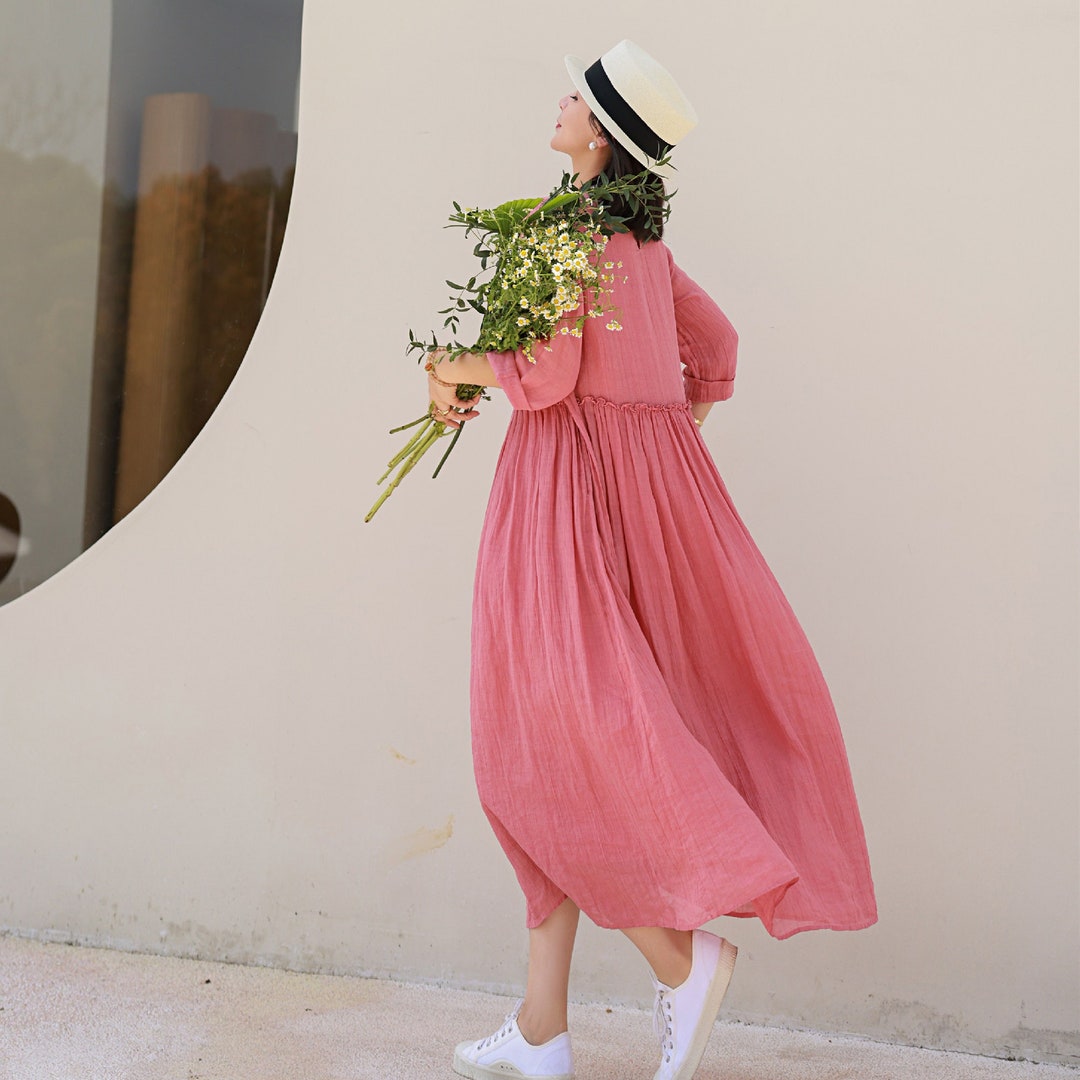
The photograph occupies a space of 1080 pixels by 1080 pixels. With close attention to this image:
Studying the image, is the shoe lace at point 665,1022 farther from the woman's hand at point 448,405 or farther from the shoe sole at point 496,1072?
the woman's hand at point 448,405

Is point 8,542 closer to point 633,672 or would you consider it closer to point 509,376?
point 509,376

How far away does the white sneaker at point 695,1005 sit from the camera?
6.14 ft

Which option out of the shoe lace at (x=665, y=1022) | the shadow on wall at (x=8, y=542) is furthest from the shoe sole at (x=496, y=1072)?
the shadow on wall at (x=8, y=542)

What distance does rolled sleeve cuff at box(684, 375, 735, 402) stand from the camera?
2.27 metres

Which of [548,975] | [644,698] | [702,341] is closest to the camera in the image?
[644,698]

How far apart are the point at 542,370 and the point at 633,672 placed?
47cm

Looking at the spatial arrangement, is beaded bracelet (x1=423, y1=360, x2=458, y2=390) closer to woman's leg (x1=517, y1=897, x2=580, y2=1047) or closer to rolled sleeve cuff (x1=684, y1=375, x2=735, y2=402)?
rolled sleeve cuff (x1=684, y1=375, x2=735, y2=402)

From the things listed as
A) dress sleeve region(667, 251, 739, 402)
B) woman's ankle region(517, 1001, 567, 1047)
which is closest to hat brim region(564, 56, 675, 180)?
dress sleeve region(667, 251, 739, 402)

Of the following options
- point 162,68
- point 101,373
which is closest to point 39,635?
point 101,373

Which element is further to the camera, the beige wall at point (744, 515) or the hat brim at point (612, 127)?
the beige wall at point (744, 515)

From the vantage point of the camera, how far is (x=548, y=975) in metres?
2.04

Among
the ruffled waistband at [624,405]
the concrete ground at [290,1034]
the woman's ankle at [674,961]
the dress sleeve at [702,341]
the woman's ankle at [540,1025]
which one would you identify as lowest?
the concrete ground at [290,1034]

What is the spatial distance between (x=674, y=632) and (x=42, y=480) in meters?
1.66

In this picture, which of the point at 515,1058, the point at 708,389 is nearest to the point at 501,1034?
the point at 515,1058
